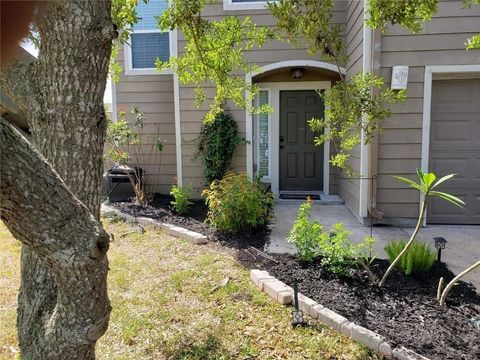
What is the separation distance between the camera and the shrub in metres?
4.39

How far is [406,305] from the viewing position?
8.57 ft

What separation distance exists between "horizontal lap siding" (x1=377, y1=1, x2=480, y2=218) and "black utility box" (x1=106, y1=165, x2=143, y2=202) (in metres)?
4.14

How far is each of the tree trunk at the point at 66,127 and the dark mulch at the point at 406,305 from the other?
1.83m

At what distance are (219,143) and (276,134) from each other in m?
1.41

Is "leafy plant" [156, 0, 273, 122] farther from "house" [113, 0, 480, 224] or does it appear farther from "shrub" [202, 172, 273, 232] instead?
"shrub" [202, 172, 273, 232]

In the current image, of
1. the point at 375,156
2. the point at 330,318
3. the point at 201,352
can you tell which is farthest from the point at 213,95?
the point at 201,352

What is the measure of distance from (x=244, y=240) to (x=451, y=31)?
3.74m

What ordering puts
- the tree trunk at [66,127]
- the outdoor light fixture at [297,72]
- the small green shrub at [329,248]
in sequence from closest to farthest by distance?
the tree trunk at [66,127]
the small green shrub at [329,248]
the outdoor light fixture at [297,72]

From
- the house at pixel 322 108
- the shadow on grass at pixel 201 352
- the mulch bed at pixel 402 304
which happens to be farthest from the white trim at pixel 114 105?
the shadow on grass at pixel 201 352

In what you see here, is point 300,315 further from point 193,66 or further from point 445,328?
point 193,66

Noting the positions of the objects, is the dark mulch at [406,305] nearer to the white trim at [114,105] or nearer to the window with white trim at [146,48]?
the white trim at [114,105]

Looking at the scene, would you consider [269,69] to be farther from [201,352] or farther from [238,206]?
[201,352]

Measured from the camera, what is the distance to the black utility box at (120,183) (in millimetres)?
6398

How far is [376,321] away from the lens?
241 cm
